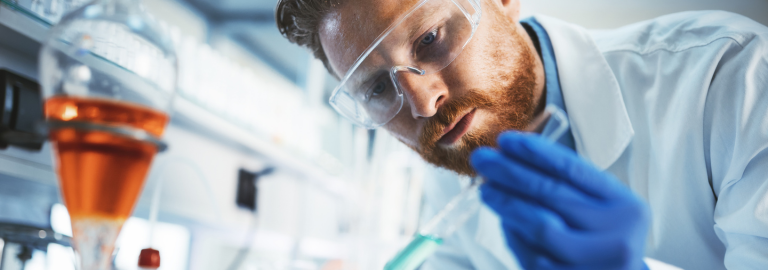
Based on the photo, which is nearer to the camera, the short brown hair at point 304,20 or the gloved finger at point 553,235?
the gloved finger at point 553,235

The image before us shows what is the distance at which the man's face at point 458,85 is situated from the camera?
3.80 feet

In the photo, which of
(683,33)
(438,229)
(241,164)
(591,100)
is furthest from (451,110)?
(241,164)

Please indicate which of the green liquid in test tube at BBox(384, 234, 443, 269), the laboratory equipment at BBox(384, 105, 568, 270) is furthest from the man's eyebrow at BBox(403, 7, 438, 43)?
the green liquid in test tube at BBox(384, 234, 443, 269)

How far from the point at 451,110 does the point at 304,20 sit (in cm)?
56

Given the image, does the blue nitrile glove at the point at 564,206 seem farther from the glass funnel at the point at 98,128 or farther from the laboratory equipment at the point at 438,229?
the glass funnel at the point at 98,128

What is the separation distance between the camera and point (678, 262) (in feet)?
3.91

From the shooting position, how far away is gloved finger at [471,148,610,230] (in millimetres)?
650

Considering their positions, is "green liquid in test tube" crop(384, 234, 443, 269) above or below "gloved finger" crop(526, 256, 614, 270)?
above

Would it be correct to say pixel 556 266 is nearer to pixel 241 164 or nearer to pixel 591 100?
pixel 591 100

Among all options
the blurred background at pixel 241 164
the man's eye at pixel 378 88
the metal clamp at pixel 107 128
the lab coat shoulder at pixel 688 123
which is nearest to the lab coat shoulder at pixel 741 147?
the lab coat shoulder at pixel 688 123

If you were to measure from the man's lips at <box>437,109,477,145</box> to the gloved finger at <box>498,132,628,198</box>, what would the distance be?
55 centimetres

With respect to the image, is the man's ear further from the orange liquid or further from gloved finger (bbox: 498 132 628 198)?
the orange liquid

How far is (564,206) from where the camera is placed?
657 millimetres

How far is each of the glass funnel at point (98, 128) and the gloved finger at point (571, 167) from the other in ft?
1.69
